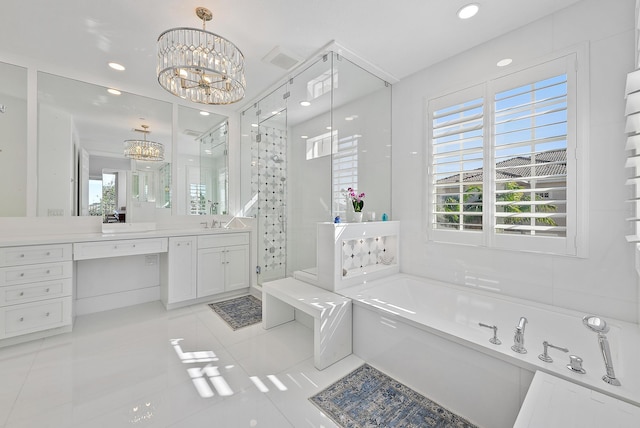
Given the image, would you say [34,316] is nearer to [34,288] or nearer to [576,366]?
[34,288]

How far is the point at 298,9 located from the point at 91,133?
8.93 ft

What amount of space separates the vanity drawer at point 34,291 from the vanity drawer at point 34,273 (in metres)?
0.04

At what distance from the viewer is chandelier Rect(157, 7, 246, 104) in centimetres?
179

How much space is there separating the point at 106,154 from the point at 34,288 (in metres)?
1.53

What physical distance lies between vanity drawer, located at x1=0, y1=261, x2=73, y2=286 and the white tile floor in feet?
1.88

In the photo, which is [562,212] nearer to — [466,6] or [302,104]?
[466,6]

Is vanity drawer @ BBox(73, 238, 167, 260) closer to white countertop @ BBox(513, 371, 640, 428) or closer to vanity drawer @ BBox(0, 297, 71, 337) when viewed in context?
vanity drawer @ BBox(0, 297, 71, 337)

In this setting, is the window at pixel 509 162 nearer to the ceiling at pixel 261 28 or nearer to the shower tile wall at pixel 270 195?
the ceiling at pixel 261 28

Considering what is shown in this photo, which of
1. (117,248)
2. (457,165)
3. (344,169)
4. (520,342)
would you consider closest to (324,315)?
(520,342)

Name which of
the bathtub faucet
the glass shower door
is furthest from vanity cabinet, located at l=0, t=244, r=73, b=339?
the bathtub faucet

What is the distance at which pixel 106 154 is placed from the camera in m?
3.00

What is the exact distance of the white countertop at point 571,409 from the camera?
3.10ft

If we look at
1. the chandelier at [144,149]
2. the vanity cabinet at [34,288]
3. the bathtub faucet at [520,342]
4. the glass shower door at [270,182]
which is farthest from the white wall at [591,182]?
the vanity cabinet at [34,288]

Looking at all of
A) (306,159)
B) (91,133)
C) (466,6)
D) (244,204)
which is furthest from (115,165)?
(466,6)
